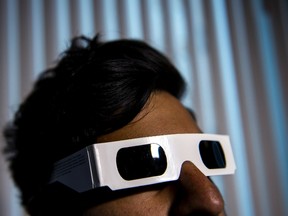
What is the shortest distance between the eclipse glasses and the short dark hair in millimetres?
66

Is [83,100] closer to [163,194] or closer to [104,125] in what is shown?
[104,125]

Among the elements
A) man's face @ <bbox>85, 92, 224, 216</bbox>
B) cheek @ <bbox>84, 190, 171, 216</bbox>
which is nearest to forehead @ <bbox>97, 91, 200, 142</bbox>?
man's face @ <bbox>85, 92, 224, 216</bbox>

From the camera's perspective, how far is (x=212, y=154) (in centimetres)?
75

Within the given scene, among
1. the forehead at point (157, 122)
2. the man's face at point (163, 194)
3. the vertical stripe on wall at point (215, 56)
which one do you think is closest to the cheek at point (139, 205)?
the man's face at point (163, 194)

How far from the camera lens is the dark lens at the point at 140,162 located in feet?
2.07

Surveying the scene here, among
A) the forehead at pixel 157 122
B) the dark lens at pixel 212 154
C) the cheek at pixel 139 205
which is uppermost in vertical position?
the forehead at pixel 157 122

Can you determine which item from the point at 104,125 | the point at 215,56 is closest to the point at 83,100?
the point at 104,125

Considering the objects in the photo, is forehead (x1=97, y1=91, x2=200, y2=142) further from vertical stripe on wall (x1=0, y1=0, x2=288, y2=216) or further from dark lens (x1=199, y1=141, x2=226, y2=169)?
vertical stripe on wall (x1=0, y1=0, x2=288, y2=216)

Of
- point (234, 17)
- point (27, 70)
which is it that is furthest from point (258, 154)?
point (27, 70)

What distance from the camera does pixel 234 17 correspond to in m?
1.21

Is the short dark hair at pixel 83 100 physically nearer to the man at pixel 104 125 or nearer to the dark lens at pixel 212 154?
the man at pixel 104 125

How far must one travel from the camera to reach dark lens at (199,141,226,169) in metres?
0.72

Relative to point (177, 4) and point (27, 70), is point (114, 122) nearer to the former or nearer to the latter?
point (27, 70)

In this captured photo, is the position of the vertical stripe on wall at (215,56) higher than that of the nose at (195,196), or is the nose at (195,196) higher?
the vertical stripe on wall at (215,56)
